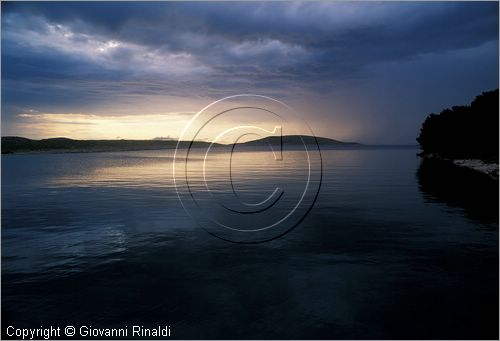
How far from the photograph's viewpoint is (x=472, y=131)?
111m

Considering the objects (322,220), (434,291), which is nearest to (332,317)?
(434,291)

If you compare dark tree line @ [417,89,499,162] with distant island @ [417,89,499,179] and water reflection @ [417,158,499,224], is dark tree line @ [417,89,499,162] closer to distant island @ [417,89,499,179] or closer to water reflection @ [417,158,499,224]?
distant island @ [417,89,499,179]

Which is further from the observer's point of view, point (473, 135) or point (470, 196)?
point (473, 135)

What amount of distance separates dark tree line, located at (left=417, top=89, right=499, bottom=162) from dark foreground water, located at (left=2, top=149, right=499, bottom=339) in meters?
80.9

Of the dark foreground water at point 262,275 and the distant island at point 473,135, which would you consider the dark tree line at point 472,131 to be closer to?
the distant island at point 473,135

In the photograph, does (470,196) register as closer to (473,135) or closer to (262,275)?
(262,275)

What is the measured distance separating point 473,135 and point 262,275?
378ft

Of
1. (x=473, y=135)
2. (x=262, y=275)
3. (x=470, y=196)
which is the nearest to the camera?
(x=262, y=275)

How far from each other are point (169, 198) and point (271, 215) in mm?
16249

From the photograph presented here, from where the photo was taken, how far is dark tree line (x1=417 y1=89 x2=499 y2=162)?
102 m

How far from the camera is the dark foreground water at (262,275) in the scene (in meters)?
14.7

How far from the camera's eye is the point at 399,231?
94.8ft

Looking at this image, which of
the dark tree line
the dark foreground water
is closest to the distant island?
the dark tree line

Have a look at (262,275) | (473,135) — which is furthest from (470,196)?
(473,135)
